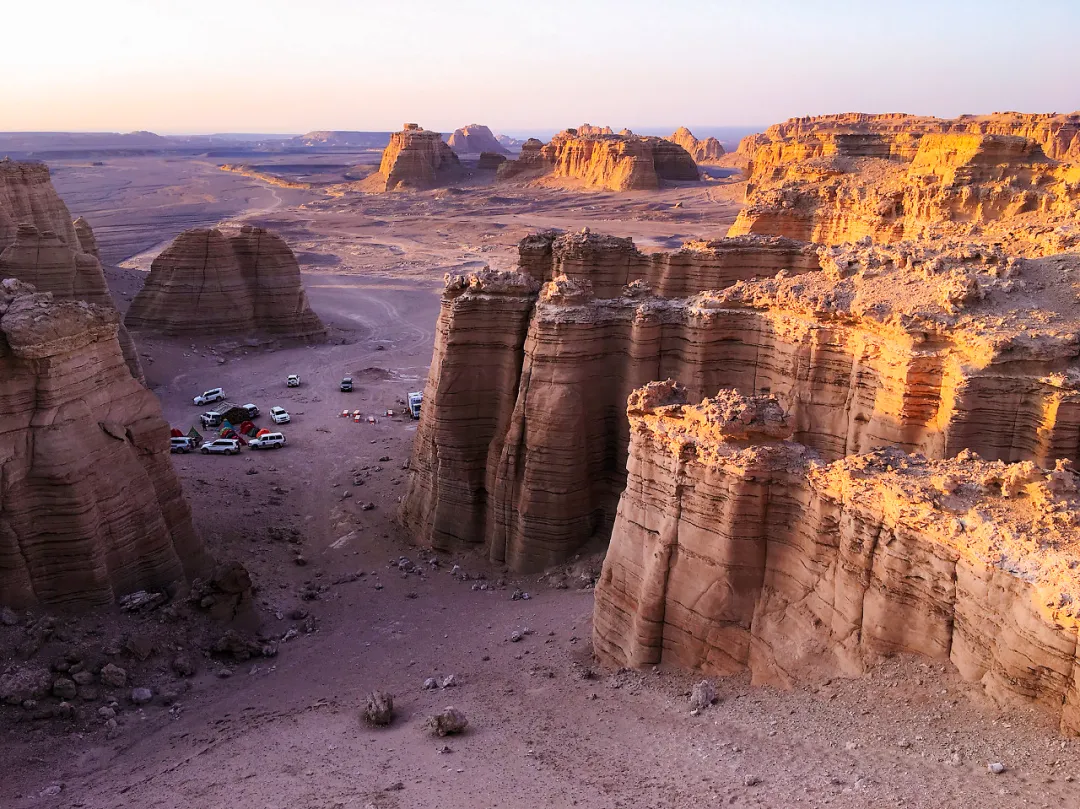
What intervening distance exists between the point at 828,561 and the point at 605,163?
10782 centimetres

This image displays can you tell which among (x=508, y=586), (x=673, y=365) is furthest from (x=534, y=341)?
(x=508, y=586)

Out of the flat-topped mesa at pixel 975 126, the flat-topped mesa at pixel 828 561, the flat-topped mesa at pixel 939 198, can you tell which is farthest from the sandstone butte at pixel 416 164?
the flat-topped mesa at pixel 828 561

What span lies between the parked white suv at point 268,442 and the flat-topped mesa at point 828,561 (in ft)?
62.3

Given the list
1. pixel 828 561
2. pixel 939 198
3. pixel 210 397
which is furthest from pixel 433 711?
pixel 939 198

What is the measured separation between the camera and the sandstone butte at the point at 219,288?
43531mm

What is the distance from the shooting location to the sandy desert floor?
8.55 meters

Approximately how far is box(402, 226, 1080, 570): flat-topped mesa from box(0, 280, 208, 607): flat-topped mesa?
22.5ft

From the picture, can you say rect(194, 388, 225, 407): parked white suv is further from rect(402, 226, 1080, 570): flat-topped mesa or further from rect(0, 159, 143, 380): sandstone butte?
rect(402, 226, 1080, 570): flat-topped mesa

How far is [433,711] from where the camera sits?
12828mm

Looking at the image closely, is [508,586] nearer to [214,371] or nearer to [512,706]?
[512,706]

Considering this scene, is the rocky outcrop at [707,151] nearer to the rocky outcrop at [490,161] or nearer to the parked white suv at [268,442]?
the rocky outcrop at [490,161]

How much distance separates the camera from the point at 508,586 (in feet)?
63.7

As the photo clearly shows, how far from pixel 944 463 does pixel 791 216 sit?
93.2 ft

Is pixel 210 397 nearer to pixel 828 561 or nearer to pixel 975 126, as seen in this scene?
pixel 828 561
